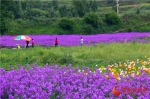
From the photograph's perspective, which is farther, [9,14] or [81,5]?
[81,5]

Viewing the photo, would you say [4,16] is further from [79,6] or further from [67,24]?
[79,6]

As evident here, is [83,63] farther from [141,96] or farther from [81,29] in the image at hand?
[81,29]

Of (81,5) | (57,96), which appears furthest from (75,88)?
(81,5)

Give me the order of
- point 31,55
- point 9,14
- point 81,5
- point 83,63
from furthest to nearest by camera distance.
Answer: point 81,5 < point 9,14 < point 31,55 < point 83,63

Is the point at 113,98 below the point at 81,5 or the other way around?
below

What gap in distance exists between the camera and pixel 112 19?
38.0m

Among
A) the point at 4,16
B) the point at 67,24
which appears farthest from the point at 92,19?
the point at 4,16

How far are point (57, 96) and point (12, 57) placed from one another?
29.2ft

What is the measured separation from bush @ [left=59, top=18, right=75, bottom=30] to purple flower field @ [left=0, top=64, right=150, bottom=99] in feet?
93.7

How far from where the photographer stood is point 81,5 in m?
44.4

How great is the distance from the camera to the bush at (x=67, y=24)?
35.0 meters

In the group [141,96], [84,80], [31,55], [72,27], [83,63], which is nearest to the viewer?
[141,96]

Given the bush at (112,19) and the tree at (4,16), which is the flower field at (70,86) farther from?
the bush at (112,19)

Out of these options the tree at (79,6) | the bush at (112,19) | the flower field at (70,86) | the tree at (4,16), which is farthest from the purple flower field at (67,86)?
the tree at (79,6)
